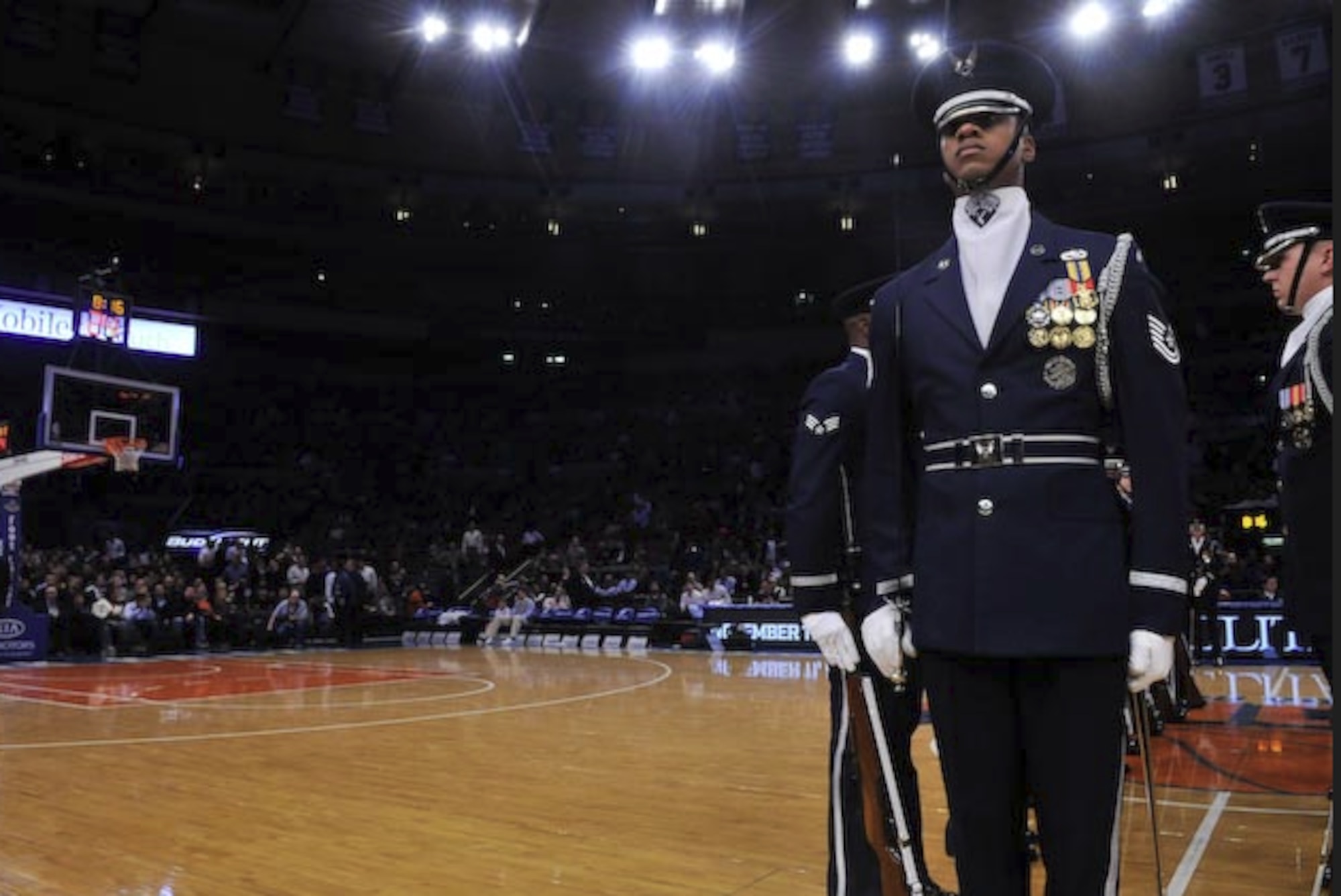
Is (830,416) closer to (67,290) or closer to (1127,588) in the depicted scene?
(1127,588)

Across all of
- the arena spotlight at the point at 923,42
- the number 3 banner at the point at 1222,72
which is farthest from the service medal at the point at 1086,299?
the number 3 banner at the point at 1222,72

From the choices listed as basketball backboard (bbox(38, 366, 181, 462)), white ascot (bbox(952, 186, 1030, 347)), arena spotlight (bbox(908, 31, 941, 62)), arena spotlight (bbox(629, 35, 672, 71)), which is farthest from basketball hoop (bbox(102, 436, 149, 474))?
white ascot (bbox(952, 186, 1030, 347))

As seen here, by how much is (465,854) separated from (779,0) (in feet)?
65.3

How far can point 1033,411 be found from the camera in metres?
2.05

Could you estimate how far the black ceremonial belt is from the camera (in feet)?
6.62

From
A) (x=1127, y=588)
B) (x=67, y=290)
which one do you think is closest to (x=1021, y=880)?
(x=1127, y=588)

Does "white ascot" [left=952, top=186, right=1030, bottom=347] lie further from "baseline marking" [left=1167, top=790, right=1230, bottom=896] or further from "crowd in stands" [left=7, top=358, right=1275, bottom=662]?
"crowd in stands" [left=7, top=358, right=1275, bottom=662]

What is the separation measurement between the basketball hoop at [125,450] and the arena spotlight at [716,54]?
13624 mm

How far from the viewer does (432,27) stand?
2111cm

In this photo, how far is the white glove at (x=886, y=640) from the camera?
2.15 metres

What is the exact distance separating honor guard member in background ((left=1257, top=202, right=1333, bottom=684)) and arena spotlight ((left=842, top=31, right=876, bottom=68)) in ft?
65.7

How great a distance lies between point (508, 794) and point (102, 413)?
587 inches

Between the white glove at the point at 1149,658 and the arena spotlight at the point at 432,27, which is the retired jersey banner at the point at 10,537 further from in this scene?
the white glove at the point at 1149,658

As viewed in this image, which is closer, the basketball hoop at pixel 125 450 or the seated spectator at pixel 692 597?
the basketball hoop at pixel 125 450
